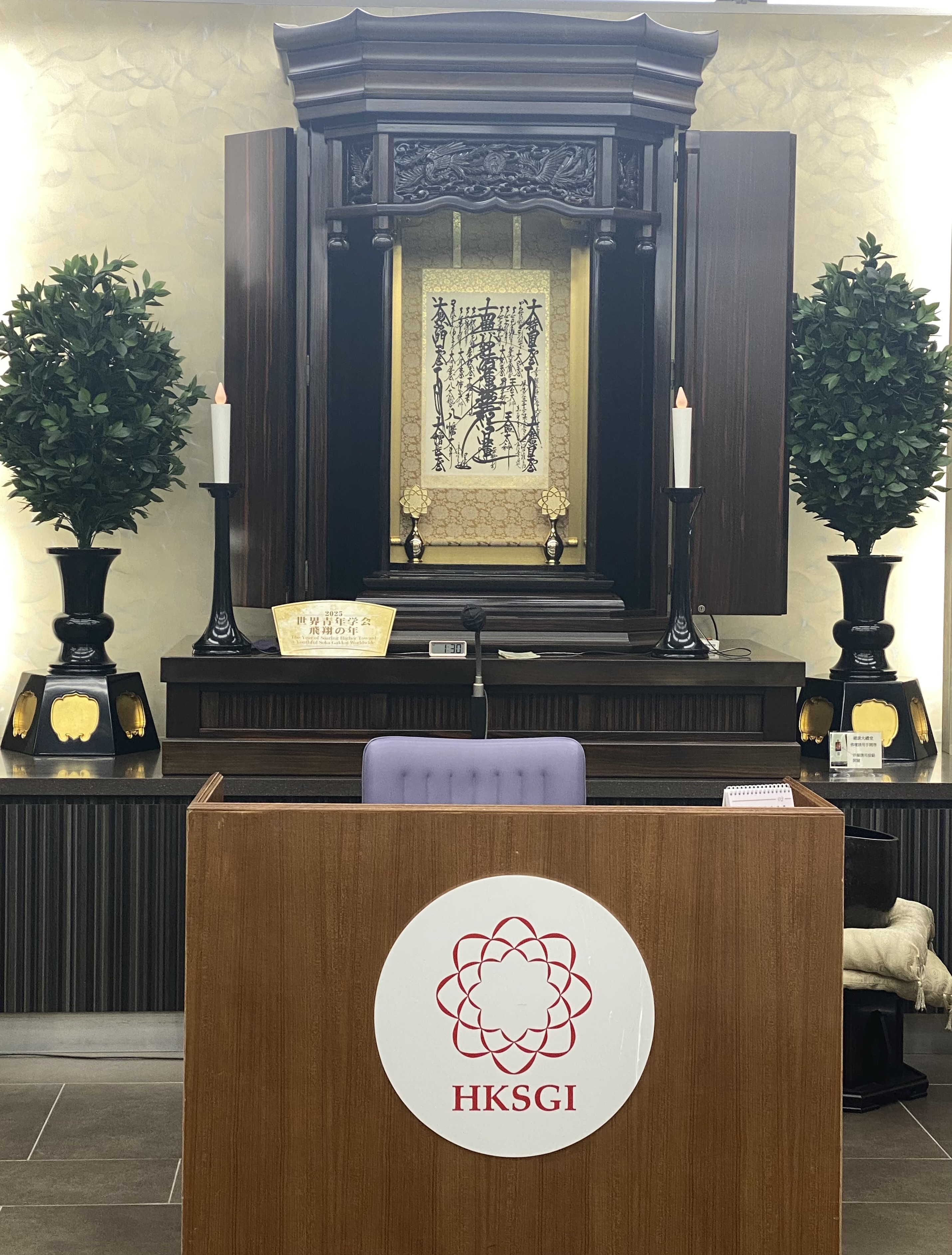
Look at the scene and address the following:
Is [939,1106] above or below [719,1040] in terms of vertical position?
below

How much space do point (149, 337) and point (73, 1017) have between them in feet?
5.69

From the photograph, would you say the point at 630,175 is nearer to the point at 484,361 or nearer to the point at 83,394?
the point at 484,361

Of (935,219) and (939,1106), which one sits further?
(935,219)

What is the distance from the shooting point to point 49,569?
3727mm

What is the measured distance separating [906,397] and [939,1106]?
1.73 meters

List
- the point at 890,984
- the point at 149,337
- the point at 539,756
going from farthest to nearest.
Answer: the point at 149,337, the point at 890,984, the point at 539,756

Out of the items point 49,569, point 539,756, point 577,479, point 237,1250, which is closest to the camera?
point 237,1250

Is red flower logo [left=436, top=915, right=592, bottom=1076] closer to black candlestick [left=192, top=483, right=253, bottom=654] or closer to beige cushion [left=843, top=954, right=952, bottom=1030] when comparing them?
beige cushion [left=843, top=954, right=952, bottom=1030]

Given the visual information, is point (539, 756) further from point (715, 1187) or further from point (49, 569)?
point (49, 569)

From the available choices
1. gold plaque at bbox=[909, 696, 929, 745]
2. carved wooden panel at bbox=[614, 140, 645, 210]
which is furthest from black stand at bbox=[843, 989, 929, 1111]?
carved wooden panel at bbox=[614, 140, 645, 210]

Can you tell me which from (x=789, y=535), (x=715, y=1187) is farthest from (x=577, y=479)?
(x=715, y=1187)

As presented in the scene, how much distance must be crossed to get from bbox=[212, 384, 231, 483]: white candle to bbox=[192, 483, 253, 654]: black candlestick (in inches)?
1.2

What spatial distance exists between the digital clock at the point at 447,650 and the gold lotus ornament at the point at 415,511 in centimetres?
44

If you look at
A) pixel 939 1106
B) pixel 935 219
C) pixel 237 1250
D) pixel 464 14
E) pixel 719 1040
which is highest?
pixel 464 14
